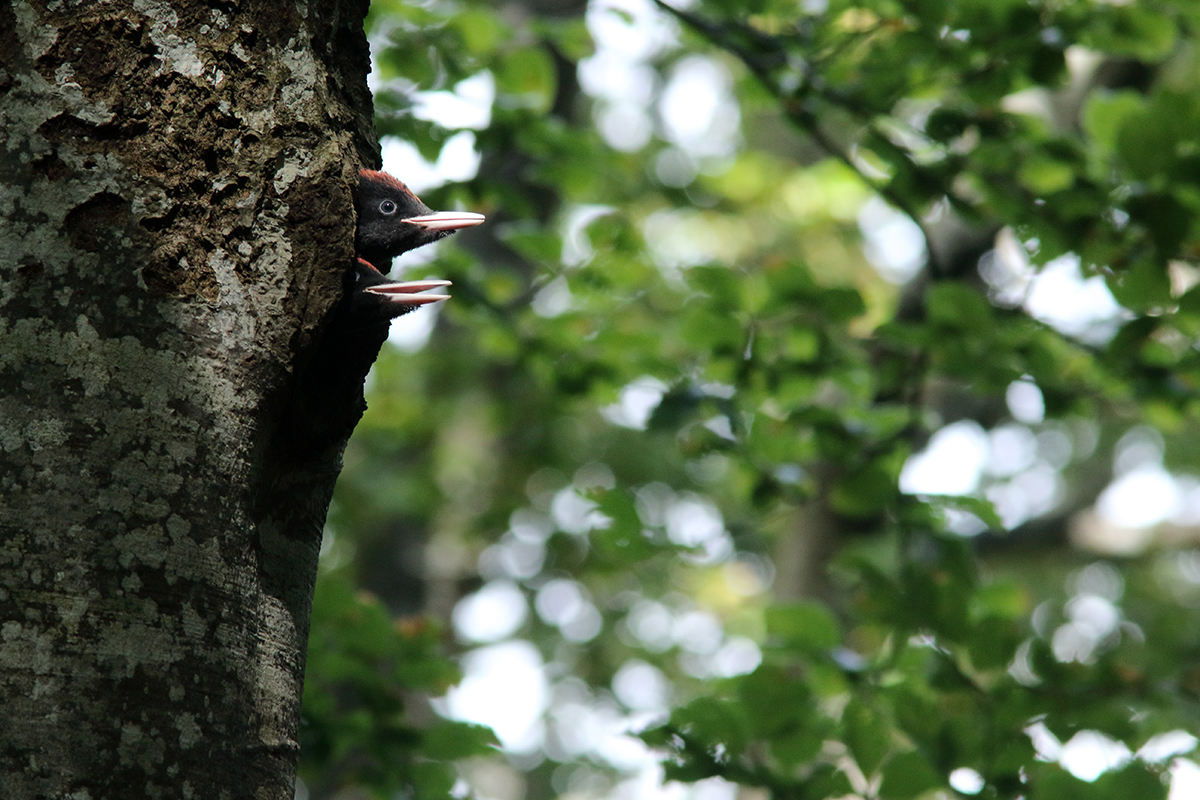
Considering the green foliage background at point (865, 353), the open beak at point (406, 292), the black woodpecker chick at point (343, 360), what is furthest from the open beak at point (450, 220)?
the green foliage background at point (865, 353)

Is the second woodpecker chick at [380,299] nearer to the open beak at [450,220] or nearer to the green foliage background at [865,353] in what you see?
the open beak at [450,220]

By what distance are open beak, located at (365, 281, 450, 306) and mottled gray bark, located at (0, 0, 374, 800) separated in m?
0.12

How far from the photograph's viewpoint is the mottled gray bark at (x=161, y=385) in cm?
122

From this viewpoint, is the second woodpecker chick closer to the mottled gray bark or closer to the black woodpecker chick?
the black woodpecker chick

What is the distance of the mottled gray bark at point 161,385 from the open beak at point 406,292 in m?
0.12

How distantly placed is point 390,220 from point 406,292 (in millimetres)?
281

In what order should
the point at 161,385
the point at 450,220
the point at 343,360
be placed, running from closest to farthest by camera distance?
1. the point at 161,385
2. the point at 343,360
3. the point at 450,220

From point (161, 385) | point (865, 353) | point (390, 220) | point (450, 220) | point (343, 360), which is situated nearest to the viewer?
point (161, 385)

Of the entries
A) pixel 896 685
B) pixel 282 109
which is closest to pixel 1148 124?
pixel 896 685

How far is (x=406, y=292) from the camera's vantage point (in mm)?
1724

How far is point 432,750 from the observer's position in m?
3.14

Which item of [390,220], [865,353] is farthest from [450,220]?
[865,353]

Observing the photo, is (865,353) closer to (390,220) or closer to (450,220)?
(450,220)

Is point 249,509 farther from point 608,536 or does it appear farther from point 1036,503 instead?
point 1036,503
